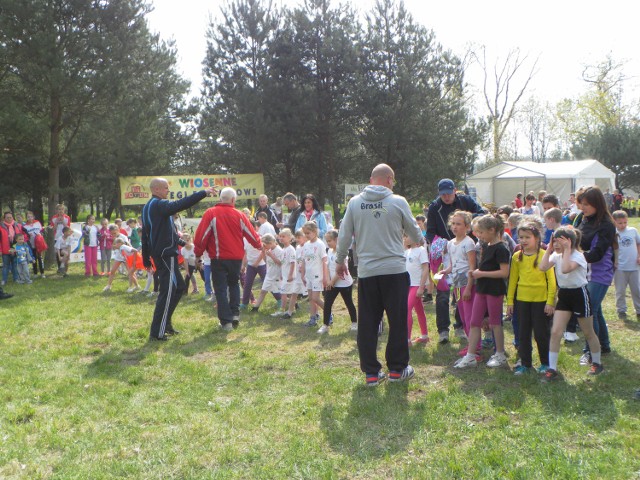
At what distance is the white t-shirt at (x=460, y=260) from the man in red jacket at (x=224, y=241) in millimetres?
3153

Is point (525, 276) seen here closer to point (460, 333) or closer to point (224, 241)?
point (460, 333)

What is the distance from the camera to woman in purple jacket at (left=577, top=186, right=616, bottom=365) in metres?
5.73

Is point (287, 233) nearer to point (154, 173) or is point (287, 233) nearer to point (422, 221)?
point (422, 221)

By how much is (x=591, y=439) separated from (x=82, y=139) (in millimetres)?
19293

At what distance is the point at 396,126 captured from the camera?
888 inches

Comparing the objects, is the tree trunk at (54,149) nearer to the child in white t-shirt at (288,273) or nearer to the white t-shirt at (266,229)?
the white t-shirt at (266,229)

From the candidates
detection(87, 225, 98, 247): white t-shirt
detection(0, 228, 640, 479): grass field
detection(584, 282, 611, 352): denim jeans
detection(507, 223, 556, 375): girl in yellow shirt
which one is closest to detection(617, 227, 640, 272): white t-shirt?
detection(0, 228, 640, 479): grass field

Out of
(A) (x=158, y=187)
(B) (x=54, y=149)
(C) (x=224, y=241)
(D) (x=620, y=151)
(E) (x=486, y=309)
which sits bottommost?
(E) (x=486, y=309)

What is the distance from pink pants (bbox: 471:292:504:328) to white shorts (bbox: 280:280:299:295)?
3.79 metres

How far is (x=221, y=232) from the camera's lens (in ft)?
26.2

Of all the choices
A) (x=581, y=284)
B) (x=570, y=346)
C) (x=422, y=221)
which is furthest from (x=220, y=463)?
(x=422, y=221)

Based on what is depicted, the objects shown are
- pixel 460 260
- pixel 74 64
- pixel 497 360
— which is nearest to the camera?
pixel 497 360

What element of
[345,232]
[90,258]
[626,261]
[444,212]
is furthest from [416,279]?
[90,258]

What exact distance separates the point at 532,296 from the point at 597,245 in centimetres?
110
